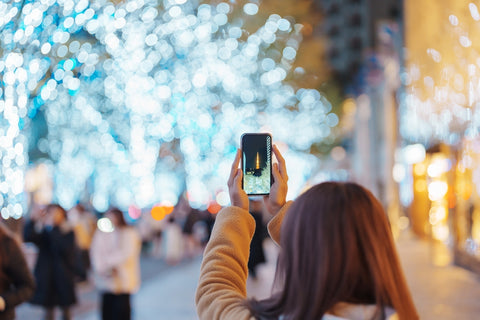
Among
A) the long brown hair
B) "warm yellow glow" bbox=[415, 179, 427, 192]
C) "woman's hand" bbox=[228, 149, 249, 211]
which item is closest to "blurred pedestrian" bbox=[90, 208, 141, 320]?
"woman's hand" bbox=[228, 149, 249, 211]

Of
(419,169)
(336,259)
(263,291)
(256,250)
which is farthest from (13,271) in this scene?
(419,169)

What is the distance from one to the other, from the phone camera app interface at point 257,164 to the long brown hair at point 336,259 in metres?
0.68

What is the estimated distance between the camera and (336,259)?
1.79 meters

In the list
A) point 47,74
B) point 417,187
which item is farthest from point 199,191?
point 47,74

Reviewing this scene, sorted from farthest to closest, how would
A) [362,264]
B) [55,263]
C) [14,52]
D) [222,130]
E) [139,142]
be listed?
[222,130] < [139,142] < [55,263] < [14,52] < [362,264]

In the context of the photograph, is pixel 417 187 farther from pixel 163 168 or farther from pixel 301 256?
pixel 301 256

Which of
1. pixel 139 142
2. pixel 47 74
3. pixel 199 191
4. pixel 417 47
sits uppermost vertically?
pixel 417 47

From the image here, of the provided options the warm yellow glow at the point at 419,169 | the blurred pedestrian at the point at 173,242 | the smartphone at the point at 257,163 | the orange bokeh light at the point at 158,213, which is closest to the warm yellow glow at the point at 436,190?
the warm yellow glow at the point at 419,169

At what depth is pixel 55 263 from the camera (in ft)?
29.6

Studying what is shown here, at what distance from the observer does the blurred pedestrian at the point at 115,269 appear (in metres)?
8.05

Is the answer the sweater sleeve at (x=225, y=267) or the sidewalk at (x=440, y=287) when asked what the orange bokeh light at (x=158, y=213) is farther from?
the sweater sleeve at (x=225, y=267)

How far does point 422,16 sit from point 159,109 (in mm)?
8834

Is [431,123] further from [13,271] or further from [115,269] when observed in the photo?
[13,271]

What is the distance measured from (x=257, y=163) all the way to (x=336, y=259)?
0.91m
